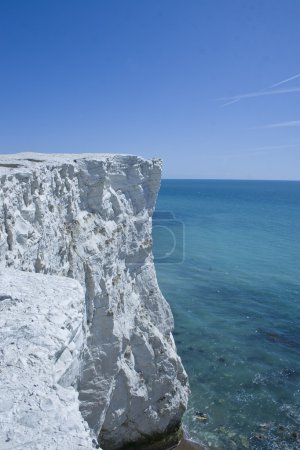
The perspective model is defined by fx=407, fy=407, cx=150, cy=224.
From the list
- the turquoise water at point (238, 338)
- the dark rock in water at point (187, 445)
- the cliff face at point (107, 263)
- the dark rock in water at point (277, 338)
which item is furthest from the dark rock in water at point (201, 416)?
the dark rock in water at point (277, 338)

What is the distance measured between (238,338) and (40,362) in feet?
76.7

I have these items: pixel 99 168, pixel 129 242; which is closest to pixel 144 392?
pixel 129 242

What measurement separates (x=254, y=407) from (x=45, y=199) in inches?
595

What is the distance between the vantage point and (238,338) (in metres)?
25.8

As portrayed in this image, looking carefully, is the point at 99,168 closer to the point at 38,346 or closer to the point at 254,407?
the point at 38,346

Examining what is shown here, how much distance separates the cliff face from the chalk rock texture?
295 cm

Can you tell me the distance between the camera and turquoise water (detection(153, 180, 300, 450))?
18312 mm

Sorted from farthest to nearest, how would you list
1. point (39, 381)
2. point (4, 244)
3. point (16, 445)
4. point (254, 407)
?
point (254, 407) → point (4, 244) → point (39, 381) → point (16, 445)

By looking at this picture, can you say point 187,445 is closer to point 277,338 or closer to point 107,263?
point 107,263

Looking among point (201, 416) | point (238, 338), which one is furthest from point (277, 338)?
point (201, 416)

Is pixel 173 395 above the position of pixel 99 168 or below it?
below

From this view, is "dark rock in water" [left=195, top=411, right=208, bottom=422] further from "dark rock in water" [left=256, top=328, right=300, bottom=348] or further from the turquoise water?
"dark rock in water" [left=256, top=328, right=300, bottom=348]

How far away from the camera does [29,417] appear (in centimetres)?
352

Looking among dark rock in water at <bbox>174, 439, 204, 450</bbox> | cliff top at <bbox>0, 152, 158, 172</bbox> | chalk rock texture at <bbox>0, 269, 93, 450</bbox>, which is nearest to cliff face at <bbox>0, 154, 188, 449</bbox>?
cliff top at <bbox>0, 152, 158, 172</bbox>
